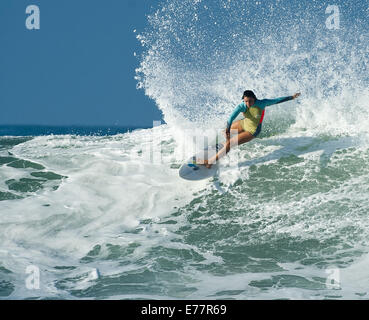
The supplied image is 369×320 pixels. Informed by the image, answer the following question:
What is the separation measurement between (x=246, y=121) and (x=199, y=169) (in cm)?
106

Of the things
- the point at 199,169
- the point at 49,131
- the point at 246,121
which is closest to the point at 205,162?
the point at 199,169

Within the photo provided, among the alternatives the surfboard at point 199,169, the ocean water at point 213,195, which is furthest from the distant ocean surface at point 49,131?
the surfboard at point 199,169

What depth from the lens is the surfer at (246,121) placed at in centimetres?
686

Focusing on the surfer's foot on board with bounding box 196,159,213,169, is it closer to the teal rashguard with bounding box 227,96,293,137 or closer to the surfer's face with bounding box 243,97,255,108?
the teal rashguard with bounding box 227,96,293,137

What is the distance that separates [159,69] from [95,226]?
4.85 metres

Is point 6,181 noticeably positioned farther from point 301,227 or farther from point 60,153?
point 301,227

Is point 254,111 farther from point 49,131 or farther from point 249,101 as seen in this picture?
point 49,131

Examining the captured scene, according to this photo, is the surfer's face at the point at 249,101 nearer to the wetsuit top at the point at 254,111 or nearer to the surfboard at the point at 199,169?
the wetsuit top at the point at 254,111

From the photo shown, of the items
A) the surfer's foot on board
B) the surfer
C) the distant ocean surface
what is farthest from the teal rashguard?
the distant ocean surface

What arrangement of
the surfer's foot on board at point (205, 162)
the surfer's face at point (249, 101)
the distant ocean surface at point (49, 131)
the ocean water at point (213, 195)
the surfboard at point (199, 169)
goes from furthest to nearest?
1. the distant ocean surface at point (49, 131)
2. the surfer's foot on board at point (205, 162)
3. the surfboard at point (199, 169)
4. the surfer's face at point (249, 101)
5. the ocean water at point (213, 195)

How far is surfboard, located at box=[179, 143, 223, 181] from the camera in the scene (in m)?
7.00

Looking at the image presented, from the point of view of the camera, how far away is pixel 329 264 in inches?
189

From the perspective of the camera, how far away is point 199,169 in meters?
7.07
